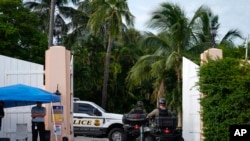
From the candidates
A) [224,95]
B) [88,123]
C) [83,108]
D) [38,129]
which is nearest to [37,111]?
[38,129]

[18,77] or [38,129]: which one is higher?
[18,77]

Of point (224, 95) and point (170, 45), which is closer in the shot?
point (224, 95)

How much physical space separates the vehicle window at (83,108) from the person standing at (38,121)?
201 inches

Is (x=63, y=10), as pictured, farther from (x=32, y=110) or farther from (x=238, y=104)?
(x=238, y=104)

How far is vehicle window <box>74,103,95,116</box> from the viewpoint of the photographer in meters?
19.9

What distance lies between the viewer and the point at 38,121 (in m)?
14.7

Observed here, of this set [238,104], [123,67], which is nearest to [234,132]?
[238,104]

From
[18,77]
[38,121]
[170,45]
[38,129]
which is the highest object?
[170,45]

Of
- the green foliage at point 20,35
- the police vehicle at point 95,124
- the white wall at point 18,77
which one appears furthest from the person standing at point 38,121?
the green foliage at point 20,35

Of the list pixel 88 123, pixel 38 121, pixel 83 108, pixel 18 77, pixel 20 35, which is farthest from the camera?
pixel 20 35

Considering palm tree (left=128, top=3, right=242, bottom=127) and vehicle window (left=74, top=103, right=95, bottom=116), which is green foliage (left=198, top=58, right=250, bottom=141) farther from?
palm tree (left=128, top=3, right=242, bottom=127)

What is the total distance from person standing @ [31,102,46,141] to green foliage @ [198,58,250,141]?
4.83 metres

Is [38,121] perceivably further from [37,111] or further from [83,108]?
[83,108]

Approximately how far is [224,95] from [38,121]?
555 centimetres
